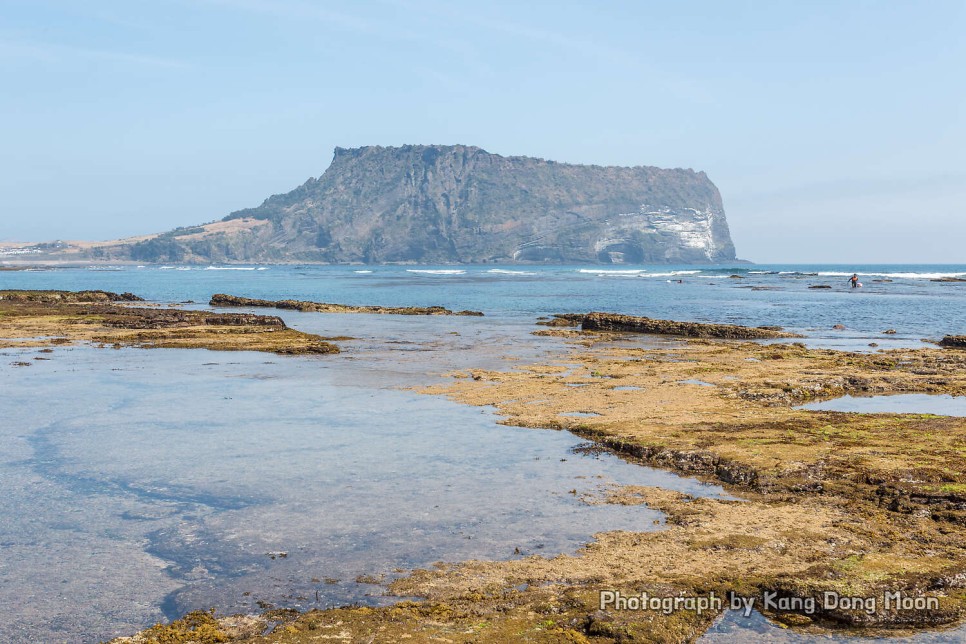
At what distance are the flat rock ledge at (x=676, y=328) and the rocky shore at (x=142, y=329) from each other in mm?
17688

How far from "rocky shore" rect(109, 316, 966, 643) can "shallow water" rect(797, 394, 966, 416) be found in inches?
40.4

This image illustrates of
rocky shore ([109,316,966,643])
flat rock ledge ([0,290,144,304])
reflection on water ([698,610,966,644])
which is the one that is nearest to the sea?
reflection on water ([698,610,966,644])

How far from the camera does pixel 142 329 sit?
1684 inches

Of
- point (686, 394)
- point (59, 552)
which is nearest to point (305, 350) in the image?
point (686, 394)

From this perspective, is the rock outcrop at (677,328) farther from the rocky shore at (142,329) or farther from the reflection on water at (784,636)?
the reflection on water at (784,636)

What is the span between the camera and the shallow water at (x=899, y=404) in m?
20.2

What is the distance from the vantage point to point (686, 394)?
22.5 m

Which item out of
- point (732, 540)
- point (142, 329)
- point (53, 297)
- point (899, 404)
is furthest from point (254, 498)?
point (53, 297)

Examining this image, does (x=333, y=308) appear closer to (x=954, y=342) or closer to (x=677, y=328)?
(x=677, y=328)

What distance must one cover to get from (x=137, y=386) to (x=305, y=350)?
34.1 feet

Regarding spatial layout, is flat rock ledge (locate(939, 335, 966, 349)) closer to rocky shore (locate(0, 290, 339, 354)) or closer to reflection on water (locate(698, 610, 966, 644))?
rocky shore (locate(0, 290, 339, 354))

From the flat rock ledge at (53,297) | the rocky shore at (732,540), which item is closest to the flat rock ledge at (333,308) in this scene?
the flat rock ledge at (53,297)

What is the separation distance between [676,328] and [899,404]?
22323 mm

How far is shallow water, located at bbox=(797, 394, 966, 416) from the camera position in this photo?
20250mm
